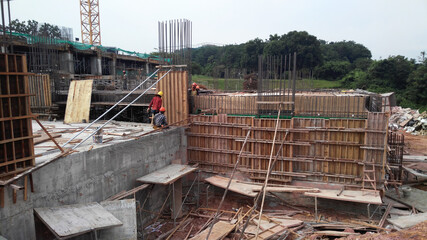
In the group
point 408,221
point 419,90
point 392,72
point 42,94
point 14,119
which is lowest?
point 408,221

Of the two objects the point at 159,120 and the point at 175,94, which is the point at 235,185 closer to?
the point at 159,120

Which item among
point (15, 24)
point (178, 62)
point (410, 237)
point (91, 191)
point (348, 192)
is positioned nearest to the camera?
point (410, 237)

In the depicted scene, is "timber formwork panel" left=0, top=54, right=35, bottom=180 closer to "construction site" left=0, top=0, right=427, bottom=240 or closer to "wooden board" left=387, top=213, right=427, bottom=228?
"construction site" left=0, top=0, right=427, bottom=240

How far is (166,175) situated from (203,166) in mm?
3256

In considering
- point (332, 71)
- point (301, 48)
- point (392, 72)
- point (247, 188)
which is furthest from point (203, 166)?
point (332, 71)

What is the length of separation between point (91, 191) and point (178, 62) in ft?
25.5

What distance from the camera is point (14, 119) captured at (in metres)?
6.53

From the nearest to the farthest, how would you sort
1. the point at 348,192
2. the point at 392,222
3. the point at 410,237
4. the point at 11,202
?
the point at 11,202, the point at 410,237, the point at 392,222, the point at 348,192

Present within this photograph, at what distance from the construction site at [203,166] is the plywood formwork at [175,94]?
0.05 m

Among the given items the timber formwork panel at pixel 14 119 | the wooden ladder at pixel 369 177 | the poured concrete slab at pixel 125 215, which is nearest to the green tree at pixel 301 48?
the wooden ladder at pixel 369 177

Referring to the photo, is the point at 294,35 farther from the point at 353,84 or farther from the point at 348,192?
the point at 348,192

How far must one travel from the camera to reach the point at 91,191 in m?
8.80

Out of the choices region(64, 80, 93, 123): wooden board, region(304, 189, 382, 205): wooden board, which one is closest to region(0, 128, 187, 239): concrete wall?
region(64, 80, 93, 123): wooden board

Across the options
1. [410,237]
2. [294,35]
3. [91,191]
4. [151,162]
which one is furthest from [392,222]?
[294,35]
